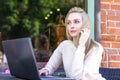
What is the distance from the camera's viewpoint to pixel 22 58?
238 cm

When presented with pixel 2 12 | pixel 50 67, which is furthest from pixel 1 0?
pixel 50 67

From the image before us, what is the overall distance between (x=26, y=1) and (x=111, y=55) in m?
1.30

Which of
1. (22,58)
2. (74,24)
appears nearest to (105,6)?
(74,24)

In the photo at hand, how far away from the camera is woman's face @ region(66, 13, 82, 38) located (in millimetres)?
2889

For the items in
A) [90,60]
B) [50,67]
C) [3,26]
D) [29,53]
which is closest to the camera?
[29,53]

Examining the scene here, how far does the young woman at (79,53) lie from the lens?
2.73 m

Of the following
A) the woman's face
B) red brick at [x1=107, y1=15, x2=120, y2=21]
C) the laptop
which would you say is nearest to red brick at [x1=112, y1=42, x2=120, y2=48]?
red brick at [x1=107, y1=15, x2=120, y2=21]

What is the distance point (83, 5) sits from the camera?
4.82 m

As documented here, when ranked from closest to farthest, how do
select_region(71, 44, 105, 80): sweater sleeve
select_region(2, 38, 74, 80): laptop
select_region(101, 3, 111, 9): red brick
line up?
select_region(2, 38, 74, 80): laptop, select_region(71, 44, 105, 80): sweater sleeve, select_region(101, 3, 111, 9): red brick

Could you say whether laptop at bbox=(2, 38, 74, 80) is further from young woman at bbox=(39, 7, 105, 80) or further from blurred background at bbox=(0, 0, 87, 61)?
blurred background at bbox=(0, 0, 87, 61)

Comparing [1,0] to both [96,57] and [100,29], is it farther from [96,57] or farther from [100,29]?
[96,57]

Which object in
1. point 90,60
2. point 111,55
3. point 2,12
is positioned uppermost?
point 2,12

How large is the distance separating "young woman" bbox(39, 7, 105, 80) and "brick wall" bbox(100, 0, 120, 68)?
5.83ft

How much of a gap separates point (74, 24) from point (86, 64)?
35 centimetres
